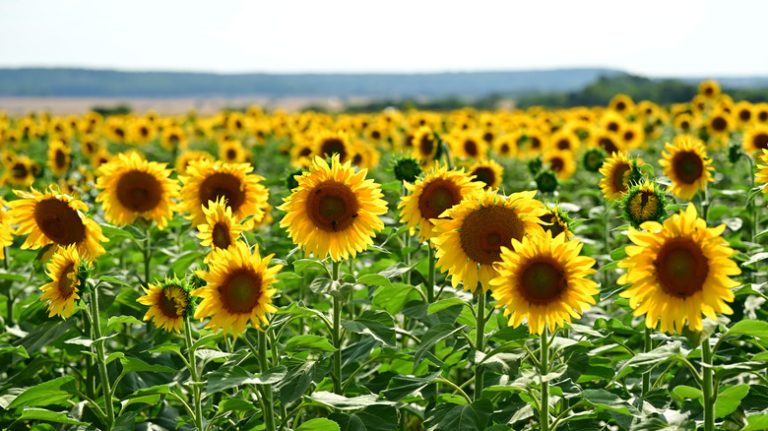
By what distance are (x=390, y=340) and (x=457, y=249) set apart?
0.43 m

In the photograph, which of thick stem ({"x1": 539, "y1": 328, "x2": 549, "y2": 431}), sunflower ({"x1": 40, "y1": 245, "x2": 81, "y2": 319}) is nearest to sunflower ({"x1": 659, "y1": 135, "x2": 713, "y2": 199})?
thick stem ({"x1": 539, "y1": 328, "x2": 549, "y2": 431})

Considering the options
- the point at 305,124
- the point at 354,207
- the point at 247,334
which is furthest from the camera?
the point at 305,124

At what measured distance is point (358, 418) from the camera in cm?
330

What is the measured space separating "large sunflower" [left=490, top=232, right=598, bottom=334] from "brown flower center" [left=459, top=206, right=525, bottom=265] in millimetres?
229

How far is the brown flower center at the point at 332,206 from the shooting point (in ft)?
11.6

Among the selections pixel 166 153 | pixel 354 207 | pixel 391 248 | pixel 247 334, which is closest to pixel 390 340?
pixel 354 207

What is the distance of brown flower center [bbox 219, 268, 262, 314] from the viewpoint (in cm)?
304

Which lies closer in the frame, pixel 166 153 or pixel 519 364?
pixel 519 364

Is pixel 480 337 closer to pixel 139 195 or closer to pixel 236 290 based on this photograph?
pixel 236 290

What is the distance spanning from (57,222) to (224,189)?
82 cm

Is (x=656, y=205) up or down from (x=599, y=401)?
up

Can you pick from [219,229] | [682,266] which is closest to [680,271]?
[682,266]

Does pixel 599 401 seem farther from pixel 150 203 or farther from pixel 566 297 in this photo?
pixel 150 203

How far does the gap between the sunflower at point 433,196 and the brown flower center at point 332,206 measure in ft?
0.92
